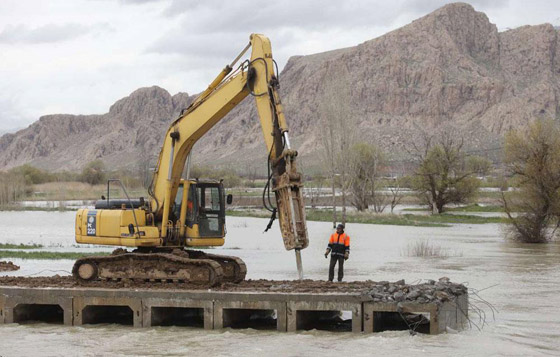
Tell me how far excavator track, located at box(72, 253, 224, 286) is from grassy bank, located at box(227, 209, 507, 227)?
40.6 meters

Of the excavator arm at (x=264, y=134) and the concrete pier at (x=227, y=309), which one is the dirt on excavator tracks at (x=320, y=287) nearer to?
the concrete pier at (x=227, y=309)

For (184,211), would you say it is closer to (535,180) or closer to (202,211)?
(202,211)

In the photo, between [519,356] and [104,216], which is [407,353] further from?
[104,216]

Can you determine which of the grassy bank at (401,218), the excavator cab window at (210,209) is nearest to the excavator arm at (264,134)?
the excavator cab window at (210,209)

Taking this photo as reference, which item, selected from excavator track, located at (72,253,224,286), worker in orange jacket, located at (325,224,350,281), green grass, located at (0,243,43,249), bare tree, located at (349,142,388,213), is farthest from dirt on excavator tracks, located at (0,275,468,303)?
bare tree, located at (349,142,388,213)

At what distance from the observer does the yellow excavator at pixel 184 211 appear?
17.7 metres

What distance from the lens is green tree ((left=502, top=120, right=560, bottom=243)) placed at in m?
43.6

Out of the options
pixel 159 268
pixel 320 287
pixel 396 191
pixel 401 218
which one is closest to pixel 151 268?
pixel 159 268

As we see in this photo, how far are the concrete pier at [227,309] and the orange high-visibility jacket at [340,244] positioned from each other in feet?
6.89

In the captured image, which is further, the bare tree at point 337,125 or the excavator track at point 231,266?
the bare tree at point 337,125

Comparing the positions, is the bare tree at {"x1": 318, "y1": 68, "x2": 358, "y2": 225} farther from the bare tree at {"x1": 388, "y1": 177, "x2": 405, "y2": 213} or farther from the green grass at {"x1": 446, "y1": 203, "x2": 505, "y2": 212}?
the green grass at {"x1": 446, "y1": 203, "x2": 505, "y2": 212}

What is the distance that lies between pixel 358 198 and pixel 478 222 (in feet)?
38.9

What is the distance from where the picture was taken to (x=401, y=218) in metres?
61.9

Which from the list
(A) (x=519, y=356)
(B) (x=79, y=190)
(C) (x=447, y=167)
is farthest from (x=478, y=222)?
(B) (x=79, y=190)
